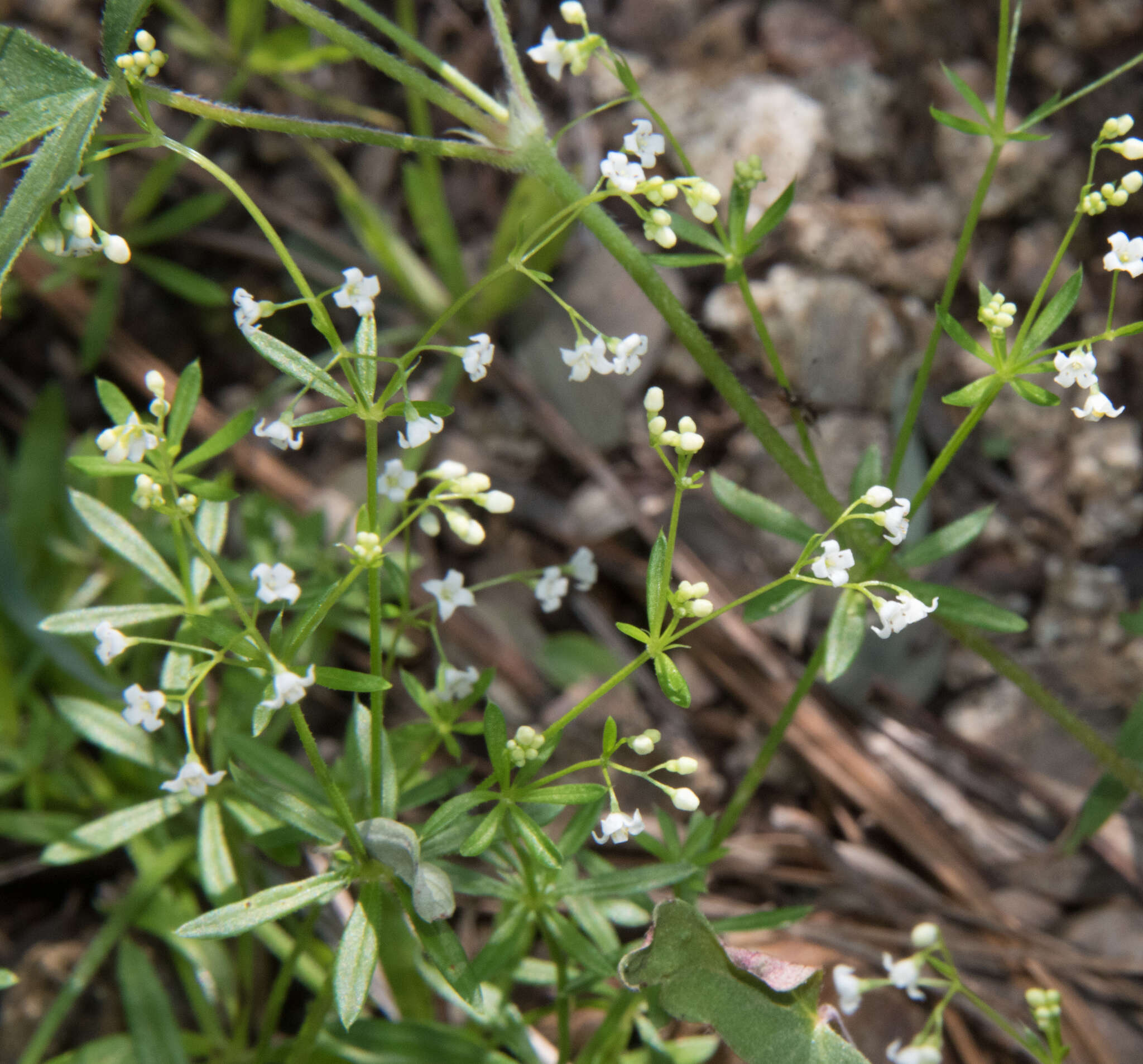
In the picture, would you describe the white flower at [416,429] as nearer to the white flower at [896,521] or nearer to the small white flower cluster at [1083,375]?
the white flower at [896,521]

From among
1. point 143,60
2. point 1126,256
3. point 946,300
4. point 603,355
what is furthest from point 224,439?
point 1126,256

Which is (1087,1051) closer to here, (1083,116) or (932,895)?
(932,895)

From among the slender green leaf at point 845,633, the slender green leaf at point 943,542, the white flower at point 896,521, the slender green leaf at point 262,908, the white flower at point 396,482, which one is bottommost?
the slender green leaf at point 262,908

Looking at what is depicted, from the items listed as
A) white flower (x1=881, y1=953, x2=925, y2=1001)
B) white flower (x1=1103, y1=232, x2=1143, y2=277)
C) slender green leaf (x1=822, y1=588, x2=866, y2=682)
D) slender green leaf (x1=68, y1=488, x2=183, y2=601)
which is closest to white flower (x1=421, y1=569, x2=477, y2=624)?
slender green leaf (x1=68, y1=488, x2=183, y2=601)

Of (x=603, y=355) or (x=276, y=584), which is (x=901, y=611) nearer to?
(x=603, y=355)

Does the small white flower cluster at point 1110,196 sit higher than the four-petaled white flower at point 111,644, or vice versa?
the small white flower cluster at point 1110,196

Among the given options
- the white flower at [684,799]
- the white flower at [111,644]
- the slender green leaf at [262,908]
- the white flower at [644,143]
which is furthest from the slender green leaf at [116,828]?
the white flower at [644,143]
